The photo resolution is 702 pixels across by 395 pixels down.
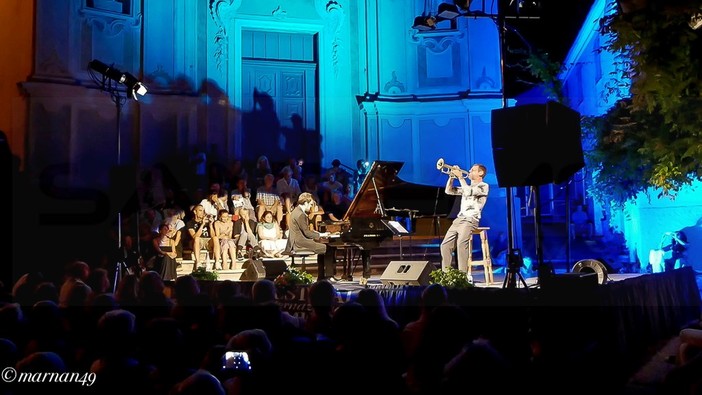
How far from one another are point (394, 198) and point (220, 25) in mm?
8787

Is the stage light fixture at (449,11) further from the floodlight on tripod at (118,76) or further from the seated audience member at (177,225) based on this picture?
the seated audience member at (177,225)

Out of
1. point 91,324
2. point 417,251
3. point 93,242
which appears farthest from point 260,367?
point 93,242

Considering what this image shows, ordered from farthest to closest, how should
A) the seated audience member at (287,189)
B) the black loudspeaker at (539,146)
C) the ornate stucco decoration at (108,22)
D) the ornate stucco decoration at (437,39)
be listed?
the ornate stucco decoration at (437,39) → the ornate stucco decoration at (108,22) → the seated audience member at (287,189) → the black loudspeaker at (539,146)

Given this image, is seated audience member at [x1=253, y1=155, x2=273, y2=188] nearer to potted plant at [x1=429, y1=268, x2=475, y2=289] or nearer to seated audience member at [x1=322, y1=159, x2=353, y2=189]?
seated audience member at [x1=322, y1=159, x2=353, y2=189]

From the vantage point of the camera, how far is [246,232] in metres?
11.5

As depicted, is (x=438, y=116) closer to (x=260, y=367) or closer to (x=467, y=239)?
(x=467, y=239)

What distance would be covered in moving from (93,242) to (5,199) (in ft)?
6.09

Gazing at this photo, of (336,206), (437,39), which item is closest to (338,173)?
(336,206)

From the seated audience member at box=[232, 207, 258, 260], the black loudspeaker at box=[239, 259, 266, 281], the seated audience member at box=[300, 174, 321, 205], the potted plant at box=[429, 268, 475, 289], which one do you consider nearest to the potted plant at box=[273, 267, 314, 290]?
the black loudspeaker at box=[239, 259, 266, 281]

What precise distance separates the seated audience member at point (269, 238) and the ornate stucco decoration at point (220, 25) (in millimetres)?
5851

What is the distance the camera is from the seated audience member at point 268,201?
467 inches

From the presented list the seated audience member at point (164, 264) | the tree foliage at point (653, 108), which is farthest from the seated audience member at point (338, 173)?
the tree foliage at point (653, 108)

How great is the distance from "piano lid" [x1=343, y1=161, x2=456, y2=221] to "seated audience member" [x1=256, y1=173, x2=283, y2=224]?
10.5 ft

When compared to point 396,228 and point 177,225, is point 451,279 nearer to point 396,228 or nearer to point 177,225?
point 396,228
